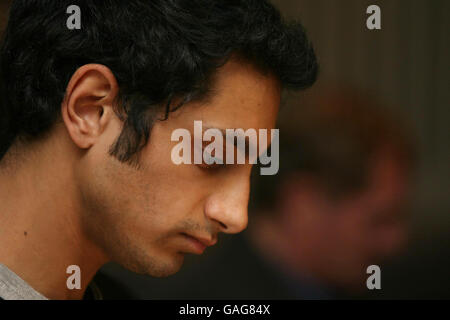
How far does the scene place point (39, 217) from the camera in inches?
43.0

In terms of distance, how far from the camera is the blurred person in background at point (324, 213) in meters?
1.80

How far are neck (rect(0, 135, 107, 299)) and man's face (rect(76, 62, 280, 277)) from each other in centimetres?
3

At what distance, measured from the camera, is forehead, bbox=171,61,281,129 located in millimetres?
1070

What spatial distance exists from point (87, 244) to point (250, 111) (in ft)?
1.39

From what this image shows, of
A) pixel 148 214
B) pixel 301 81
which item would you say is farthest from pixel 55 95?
pixel 301 81

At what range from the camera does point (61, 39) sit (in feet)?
3.55

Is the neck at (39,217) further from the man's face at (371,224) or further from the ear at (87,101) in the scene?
the man's face at (371,224)

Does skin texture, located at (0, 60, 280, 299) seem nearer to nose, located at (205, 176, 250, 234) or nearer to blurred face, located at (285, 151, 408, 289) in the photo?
nose, located at (205, 176, 250, 234)

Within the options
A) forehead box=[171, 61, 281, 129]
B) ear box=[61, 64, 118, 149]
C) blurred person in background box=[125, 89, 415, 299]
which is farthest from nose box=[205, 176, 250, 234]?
blurred person in background box=[125, 89, 415, 299]

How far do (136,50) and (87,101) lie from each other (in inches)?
5.3

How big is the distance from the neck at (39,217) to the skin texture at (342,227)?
2.86ft

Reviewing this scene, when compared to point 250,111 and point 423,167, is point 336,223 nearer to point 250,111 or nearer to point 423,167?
point 423,167

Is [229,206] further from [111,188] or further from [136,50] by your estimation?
[136,50]

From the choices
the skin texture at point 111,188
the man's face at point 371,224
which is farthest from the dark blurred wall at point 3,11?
the man's face at point 371,224
